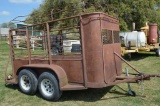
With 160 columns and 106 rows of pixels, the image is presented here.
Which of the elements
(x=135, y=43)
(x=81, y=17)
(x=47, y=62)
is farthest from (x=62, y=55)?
(x=135, y=43)

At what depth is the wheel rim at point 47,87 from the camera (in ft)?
20.6

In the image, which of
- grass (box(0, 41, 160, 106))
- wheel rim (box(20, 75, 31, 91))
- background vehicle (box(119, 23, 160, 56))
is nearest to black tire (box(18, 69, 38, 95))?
wheel rim (box(20, 75, 31, 91))

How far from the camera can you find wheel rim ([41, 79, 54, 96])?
627 cm

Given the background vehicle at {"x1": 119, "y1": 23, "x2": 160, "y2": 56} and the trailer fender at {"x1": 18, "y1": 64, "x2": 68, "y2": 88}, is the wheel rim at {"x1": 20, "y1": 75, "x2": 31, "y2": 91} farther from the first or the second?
the background vehicle at {"x1": 119, "y1": 23, "x2": 160, "y2": 56}

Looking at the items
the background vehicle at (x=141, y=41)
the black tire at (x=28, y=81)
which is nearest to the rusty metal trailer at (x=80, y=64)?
the black tire at (x=28, y=81)

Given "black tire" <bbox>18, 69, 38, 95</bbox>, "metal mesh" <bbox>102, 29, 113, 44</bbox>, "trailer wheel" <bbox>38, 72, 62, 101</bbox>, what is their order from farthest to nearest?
"black tire" <bbox>18, 69, 38, 95</bbox>, "trailer wheel" <bbox>38, 72, 62, 101</bbox>, "metal mesh" <bbox>102, 29, 113, 44</bbox>

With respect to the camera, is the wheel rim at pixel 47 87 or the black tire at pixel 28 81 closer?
the wheel rim at pixel 47 87

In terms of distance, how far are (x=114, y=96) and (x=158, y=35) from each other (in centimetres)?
1007

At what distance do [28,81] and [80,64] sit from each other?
6.54ft

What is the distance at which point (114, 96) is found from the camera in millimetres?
6520

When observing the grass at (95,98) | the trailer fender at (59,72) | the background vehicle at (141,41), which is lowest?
the grass at (95,98)

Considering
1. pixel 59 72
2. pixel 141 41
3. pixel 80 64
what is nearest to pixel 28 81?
pixel 59 72

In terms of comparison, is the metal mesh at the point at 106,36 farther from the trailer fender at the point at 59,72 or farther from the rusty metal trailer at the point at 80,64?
the trailer fender at the point at 59,72

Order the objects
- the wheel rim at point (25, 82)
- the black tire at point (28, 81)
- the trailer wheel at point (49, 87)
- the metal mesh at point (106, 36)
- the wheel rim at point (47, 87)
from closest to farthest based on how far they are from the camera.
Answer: the metal mesh at point (106, 36), the trailer wheel at point (49, 87), the wheel rim at point (47, 87), the black tire at point (28, 81), the wheel rim at point (25, 82)
